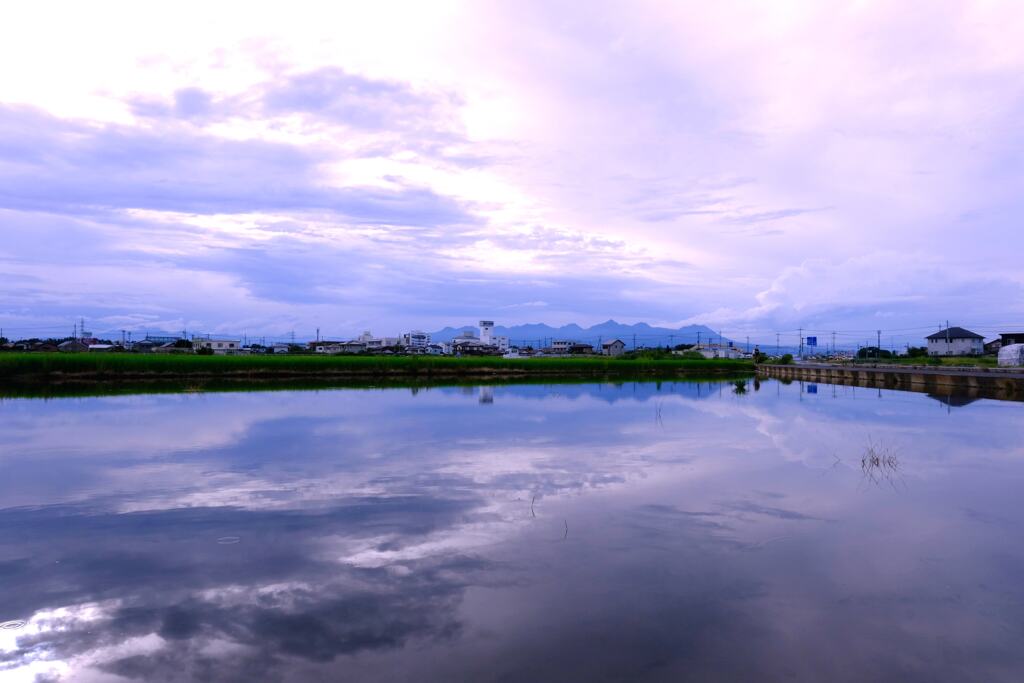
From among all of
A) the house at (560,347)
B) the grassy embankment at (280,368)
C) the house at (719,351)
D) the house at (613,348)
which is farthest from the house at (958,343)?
the house at (560,347)

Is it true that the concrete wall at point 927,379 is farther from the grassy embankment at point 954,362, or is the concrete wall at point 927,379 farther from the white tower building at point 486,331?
the white tower building at point 486,331

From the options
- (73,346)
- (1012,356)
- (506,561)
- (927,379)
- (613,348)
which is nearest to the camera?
(506,561)

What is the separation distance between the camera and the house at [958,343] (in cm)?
7846

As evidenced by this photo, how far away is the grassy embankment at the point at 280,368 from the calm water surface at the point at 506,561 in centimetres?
2451

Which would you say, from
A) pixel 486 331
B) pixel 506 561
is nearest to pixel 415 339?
pixel 486 331

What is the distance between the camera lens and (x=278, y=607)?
5828 millimetres

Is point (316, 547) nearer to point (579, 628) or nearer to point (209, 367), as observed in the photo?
point (579, 628)

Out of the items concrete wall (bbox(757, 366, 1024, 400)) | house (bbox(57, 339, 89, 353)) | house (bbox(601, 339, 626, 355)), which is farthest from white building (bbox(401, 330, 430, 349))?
concrete wall (bbox(757, 366, 1024, 400))

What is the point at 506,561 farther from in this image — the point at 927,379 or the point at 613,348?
the point at 613,348

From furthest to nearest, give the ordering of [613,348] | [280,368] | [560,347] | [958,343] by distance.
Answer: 1. [560,347]
2. [613,348]
3. [958,343]
4. [280,368]

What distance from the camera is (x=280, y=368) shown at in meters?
43.7

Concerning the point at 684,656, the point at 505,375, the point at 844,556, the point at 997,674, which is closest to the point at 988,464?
the point at 844,556

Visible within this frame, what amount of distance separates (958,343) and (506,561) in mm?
89733

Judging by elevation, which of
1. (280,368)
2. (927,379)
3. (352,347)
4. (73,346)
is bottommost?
(927,379)
